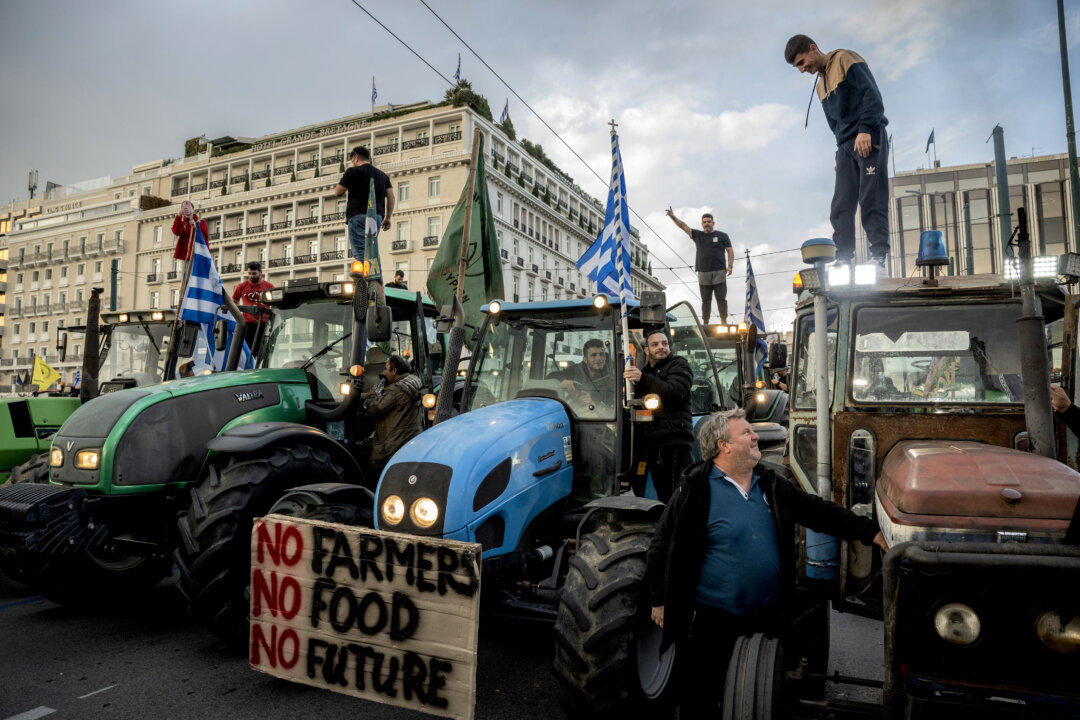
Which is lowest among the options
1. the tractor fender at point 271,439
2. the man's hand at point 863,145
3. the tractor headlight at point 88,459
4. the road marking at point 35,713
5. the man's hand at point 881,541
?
the road marking at point 35,713

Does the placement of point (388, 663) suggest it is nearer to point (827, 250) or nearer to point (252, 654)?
point (252, 654)

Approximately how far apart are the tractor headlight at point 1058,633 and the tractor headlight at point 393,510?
2582mm

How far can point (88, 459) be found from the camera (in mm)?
4750

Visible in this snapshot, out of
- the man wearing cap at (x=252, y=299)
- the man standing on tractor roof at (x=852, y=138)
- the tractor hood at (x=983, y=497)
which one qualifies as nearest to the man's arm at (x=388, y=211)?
the man wearing cap at (x=252, y=299)

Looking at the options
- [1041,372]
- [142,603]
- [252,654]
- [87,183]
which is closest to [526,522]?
[252,654]

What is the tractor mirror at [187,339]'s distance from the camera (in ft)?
21.9

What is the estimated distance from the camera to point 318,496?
4.18m

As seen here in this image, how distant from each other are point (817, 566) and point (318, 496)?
9.41ft

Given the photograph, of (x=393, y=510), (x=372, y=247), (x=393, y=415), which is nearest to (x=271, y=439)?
(x=393, y=415)

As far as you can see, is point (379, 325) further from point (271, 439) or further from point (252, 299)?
point (252, 299)

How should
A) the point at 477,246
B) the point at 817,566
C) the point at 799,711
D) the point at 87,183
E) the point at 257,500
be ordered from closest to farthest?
the point at 799,711 → the point at 817,566 → the point at 257,500 → the point at 477,246 → the point at 87,183

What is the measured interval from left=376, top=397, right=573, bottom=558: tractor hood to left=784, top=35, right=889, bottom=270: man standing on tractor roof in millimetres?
2403

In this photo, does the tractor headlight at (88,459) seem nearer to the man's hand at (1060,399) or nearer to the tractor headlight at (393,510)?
the tractor headlight at (393,510)

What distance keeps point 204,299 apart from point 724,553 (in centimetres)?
606
